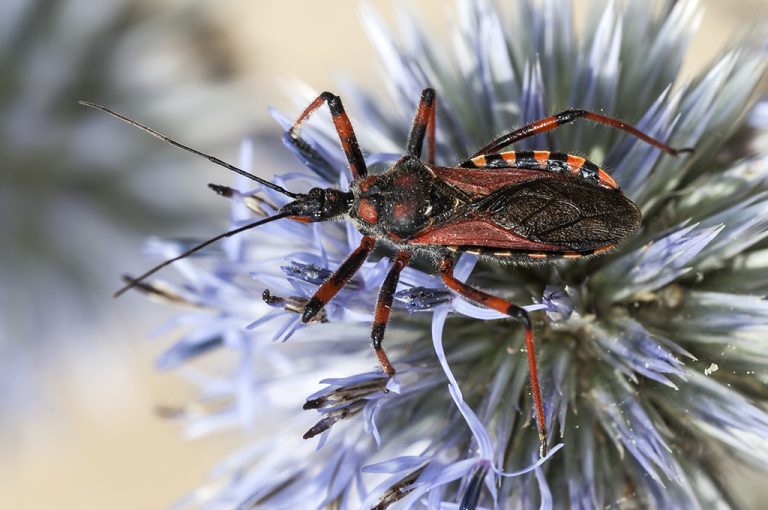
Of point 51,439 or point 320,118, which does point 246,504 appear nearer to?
point 320,118

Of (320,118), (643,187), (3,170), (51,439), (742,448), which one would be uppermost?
(3,170)

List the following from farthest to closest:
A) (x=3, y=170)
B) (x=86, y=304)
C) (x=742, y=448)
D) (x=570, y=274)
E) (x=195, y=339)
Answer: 1. (x=86, y=304)
2. (x=3, y=170)
3. (x=195, y=339)
4. (x=570, y=274)
5. (x=742, y=448)

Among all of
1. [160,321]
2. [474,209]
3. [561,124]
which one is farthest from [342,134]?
[160,321]

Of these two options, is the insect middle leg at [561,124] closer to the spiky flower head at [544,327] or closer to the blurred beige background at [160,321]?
the spiky flower head at [544,327]

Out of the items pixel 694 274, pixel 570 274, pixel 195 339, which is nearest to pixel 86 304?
pixel 195 339

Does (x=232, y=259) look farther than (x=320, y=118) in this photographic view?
No

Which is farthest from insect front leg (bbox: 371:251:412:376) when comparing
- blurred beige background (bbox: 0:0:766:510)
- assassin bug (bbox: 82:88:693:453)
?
blurred beige background (bbox: 0:0:766:510)

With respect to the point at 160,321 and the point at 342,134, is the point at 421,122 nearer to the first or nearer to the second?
the point at 342,134
